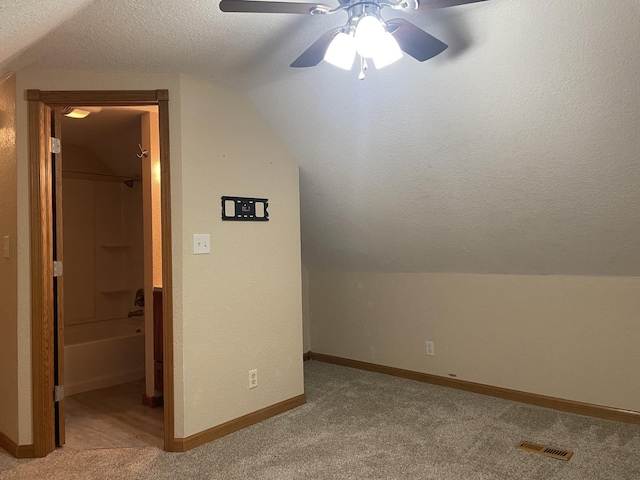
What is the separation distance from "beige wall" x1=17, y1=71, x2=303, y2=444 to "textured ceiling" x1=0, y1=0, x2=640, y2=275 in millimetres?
129

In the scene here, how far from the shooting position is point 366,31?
1640mm

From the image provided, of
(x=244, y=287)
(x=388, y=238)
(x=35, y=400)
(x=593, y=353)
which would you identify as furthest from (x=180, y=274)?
(x=593, y=353)

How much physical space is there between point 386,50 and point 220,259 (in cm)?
158

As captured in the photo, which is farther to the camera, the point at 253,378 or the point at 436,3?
the point at 253,378

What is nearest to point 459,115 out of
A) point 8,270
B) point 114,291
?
point 8,270

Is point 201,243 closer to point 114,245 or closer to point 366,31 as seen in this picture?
point 366,31

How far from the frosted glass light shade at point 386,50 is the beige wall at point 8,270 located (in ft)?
6.63

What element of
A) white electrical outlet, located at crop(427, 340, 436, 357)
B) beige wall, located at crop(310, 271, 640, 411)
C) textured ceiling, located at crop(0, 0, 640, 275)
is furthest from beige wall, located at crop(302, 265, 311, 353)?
white electrical outlet, located at crop(427, 340, 436, 357)

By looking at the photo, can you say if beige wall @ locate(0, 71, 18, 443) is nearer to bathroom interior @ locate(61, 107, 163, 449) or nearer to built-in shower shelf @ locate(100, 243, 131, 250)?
bathroom interior @ locate(61, 107, 163, 449)

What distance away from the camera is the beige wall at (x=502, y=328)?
297 centimetres

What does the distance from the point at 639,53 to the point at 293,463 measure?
2.34 metres

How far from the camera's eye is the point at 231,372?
9.46 feet

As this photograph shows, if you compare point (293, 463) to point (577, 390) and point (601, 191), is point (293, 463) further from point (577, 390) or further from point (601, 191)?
point (601, 191)

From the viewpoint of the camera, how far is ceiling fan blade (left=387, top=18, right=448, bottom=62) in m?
1.67
